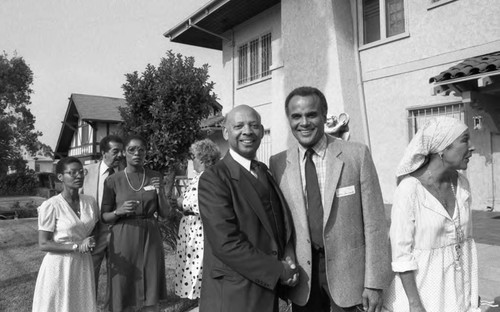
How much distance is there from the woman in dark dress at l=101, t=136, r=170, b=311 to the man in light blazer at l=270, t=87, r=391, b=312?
5.72 ft

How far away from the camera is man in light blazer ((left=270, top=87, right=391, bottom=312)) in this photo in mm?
2174

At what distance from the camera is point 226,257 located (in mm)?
2041

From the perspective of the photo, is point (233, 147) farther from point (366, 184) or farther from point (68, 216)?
point (68, 216)

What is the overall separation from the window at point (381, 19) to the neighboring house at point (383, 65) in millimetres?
23

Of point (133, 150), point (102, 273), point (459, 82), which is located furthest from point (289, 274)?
point (459, 82)

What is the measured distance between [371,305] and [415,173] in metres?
0.80

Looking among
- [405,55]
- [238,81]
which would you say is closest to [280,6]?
[238,81]

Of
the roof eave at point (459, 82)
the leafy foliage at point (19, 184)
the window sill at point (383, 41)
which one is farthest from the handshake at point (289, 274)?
the leafy foliage at point (19, 184)

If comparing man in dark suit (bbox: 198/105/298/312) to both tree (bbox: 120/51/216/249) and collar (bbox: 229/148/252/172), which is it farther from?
tree (bbox: 120/51/216/249)

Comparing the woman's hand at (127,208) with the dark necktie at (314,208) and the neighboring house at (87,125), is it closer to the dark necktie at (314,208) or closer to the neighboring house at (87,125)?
the dark necktie at (314,208)

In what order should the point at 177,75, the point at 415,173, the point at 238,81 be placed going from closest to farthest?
the point at 415,173, the point at 177,75, the point at 238,81

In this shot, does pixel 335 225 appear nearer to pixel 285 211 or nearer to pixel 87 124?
pixel 285 211

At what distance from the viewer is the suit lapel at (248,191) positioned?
2.15 meters

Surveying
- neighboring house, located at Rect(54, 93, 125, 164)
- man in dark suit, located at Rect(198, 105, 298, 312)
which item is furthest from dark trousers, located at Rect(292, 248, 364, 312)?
neighboring house, located at Rect(54, 93, 125, 164)
